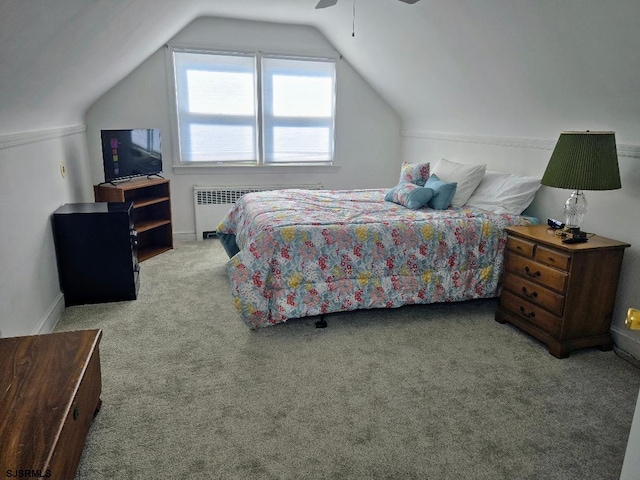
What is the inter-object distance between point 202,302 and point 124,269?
2.02 ft

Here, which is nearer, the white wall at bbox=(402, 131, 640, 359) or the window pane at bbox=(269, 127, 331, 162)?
the white wall at bbox=(402, 131, 640, 359)

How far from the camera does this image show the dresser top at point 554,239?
8.44 feet

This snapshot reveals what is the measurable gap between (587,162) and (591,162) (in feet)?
0.06

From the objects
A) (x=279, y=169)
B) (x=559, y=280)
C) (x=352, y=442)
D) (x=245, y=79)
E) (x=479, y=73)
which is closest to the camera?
(x=352, y=442)

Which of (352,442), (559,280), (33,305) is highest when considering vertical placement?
(559,280)

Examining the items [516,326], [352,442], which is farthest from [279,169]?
[352,442]

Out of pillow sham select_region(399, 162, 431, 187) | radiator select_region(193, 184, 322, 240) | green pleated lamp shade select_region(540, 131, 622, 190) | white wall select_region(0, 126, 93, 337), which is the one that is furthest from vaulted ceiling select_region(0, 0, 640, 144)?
radiator select_region(193, 184, 322, 240)

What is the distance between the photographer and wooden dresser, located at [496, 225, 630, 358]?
2593 millimetres

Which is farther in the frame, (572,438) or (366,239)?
(366,239)

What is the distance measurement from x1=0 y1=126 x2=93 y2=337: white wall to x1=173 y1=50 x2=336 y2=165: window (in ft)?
5.35

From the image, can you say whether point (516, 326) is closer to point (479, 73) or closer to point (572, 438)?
point (572, 438)

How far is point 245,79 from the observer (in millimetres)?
5004

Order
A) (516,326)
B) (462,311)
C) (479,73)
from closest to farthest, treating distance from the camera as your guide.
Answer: (516,326), (462,311), (479,73)

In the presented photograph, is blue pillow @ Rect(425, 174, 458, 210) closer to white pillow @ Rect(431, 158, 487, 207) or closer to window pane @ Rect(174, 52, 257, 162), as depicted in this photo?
white pillow @ Rect(431, 158, 487, 207)
